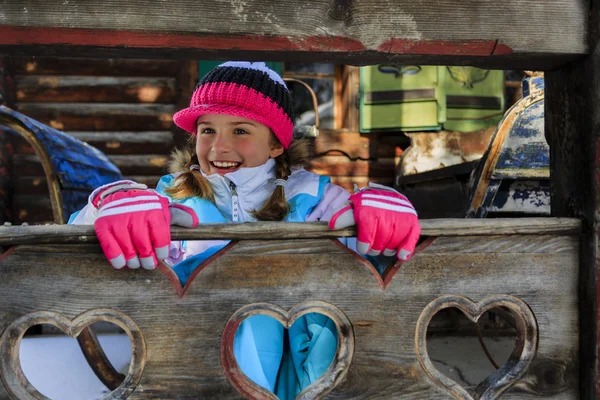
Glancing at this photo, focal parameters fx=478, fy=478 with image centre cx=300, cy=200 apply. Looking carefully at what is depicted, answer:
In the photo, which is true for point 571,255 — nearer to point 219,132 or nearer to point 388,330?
point 388,330

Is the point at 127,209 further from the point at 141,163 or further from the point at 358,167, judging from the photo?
the point at 358,167

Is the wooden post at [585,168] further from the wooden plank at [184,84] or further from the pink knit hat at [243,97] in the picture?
the wooden plank at [184,84]

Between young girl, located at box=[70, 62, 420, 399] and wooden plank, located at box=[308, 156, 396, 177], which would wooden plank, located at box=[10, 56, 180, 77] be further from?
young girl, located at box=[70, 62, 420, 399]

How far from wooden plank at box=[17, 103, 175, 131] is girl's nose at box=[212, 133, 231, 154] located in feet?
9.87

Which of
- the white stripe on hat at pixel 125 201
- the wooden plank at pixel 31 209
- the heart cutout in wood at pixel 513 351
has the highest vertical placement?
the white stripe on hat at pixel 125 201

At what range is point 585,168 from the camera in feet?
3.94

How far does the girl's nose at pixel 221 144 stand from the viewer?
1.69 meters

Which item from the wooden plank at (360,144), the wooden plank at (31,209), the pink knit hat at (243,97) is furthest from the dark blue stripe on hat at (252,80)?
the wooden plank at (31,209)

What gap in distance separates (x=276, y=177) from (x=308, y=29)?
0.81 m

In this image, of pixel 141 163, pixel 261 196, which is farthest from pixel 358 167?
pixel 261 196

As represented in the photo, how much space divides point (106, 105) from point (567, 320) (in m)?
4.34

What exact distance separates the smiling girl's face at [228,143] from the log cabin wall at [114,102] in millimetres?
2825

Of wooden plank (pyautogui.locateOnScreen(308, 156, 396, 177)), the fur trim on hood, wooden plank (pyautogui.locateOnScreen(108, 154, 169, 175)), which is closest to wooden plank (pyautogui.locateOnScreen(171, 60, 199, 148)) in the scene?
wooden plank (pyautogui.locateOnScreen(108, 154, 169, 175))

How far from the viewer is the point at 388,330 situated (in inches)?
45.1
